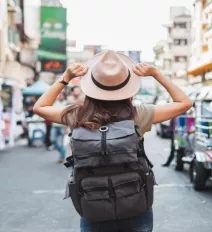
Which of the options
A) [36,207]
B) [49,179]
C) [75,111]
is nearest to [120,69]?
[75,111]

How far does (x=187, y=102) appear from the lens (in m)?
2.93

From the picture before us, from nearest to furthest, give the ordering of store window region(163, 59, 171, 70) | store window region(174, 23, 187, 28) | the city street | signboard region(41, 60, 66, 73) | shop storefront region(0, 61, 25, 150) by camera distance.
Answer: the city street, shop storefront region(0, 61, 25, 150), signboard region(41, 60, 66, 73), store window region(174, 23, 187, 28), store window region(163, 59, 171, 70)

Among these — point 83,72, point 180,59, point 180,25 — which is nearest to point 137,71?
point 83,72

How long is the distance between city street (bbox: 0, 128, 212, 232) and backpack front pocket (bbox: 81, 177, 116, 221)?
314cm

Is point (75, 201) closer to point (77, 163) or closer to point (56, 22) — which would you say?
point (77, 163)

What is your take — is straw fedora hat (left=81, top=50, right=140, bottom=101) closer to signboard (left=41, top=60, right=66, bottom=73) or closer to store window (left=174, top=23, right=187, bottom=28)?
signboard (left=41, top=60, right=66, bottom=73)

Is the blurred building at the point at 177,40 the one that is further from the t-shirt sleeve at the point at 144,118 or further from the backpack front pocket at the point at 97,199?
the backpack front pocket at the point at 97,199

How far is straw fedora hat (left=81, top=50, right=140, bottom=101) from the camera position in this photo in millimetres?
2719

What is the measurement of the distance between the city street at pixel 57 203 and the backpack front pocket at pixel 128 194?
316cm

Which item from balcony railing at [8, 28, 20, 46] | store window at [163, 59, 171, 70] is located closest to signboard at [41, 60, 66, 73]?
balcony railing at [8, 28, 20, 46]

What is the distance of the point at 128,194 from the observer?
8.49 ft

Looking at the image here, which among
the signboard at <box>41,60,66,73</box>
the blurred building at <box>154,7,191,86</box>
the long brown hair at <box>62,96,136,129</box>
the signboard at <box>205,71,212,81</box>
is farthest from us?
the blurred building at <box>154,7,191,86</box>

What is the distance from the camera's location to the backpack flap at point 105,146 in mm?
2531

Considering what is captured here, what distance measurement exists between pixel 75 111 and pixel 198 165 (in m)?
5.71
